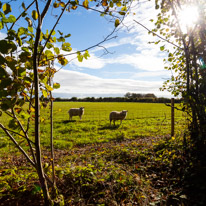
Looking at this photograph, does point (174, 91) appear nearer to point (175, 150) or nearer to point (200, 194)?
point (175, 150)

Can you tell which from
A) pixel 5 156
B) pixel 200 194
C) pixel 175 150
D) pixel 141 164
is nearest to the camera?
pixel 200 194

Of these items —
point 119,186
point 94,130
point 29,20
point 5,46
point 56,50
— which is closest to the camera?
point 5,46

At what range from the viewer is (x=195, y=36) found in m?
4.68

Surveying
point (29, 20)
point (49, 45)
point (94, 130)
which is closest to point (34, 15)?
point (29, 20)

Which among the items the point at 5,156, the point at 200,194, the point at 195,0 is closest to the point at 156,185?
the point at 200,194

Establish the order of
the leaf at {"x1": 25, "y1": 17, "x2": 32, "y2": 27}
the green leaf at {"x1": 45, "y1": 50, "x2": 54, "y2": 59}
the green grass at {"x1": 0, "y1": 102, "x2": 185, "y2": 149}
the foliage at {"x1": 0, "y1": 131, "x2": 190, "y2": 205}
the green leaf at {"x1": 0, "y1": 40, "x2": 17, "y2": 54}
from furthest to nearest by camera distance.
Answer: the green grass at {"x1": 0, "y1": 102, "x2": 185, "y2": 149} → the foliage at {"x1": 0, "y1": 131, "x2": 190, "y2": 205} → the green leaf at {"x1": 45, "y1": 50, "x2": 54, "y2": 59} → the leaf at {"x1": 25, "y1": 17, "x2": 32, "y2": 27} → the green leaf at {"x1": 0, "y1": 40, "x2": 17, "y2": 54}

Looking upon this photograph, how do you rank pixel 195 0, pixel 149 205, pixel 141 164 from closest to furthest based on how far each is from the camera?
pixel 149 205 → pixel 195 0 → pixel 141 164

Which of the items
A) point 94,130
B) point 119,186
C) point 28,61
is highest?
point 28,61

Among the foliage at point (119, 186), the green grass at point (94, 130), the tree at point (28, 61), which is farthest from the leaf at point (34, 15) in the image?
the foliage at point (119, 186)

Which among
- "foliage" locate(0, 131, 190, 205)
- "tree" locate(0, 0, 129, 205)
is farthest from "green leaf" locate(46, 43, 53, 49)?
"foliage" locate(0, 131, 190, 205)

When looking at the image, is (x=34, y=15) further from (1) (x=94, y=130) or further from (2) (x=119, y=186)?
(1) (x=94, y=130)

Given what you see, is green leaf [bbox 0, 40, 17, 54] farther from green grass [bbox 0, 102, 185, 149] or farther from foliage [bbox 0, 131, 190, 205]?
foliage [bbox 0, 131, 190, 205]

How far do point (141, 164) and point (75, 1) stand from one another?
5.05m

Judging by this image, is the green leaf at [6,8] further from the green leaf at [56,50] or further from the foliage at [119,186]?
the foliage at [119,186]
